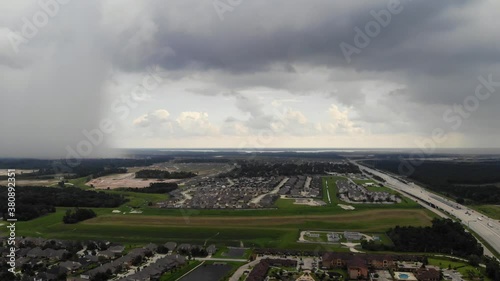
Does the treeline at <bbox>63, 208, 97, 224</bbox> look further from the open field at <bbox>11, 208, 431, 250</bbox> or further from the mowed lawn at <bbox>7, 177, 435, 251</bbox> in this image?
the open field at <bbox>11, 208, 431, 250</bbox>

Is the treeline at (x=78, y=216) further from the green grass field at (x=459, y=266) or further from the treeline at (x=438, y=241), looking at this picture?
the green grass field at (x=459, y=266)

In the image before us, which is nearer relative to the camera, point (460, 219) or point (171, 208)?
point (460, 219)

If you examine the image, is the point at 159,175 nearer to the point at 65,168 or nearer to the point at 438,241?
the point at 65,168

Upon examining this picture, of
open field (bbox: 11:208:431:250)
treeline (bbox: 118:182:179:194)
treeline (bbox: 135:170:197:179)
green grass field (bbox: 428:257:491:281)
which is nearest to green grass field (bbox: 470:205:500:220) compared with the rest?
open field (bbox: 11:208:431:250)

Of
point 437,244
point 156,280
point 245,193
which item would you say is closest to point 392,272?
point 437,244

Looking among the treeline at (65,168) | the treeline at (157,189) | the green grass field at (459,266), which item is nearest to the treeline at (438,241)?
the green grass field at (459,266)

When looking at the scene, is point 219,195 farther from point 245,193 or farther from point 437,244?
point 437,244
